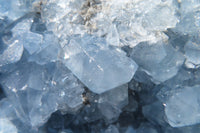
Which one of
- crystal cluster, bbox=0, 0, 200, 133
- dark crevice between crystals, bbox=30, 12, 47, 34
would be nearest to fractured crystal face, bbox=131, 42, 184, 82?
crystal cluster, bbox=0, 0, 200, 133

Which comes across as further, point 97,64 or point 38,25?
point 38,25

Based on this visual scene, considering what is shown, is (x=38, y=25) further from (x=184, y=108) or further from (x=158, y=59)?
(x=184, y=108)

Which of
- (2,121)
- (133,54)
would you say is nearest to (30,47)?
(2,121)

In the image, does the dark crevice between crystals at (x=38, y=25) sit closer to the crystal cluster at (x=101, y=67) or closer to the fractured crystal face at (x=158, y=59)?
the crystal cluster at (x=101, y=67)

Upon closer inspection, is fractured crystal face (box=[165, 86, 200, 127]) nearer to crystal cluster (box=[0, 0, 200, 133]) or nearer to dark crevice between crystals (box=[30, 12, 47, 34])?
crystal cluster (box=[0, 0, 200, 133])

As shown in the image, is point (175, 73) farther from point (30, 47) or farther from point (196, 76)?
point (30, 47)

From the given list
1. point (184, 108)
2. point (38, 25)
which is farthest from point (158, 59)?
point (38, 25)

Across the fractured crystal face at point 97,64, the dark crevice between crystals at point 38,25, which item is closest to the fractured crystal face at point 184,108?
the fractured crystal face at point 97,64
